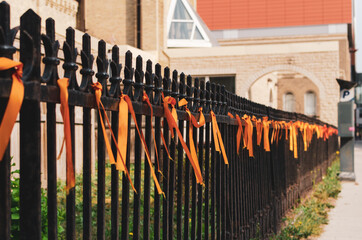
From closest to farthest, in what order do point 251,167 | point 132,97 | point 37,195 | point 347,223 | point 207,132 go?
1. point 37,195
2. point 132,97
3. point 207,132
4. point 251,167
5. point 347,223

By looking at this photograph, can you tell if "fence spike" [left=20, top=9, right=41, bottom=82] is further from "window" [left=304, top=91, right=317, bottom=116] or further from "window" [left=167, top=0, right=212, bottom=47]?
"window" [left=304, top=91, right=317, bottom=116]

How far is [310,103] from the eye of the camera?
1943 inches

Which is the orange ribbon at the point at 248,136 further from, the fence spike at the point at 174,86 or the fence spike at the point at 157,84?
the fence spike at the point at 157,84

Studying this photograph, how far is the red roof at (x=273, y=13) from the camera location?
50.5m

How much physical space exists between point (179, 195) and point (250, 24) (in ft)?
164

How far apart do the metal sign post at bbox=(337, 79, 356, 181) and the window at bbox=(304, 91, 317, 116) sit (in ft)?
120

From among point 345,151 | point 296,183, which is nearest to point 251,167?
point 296,183

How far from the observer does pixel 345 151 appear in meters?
13.1

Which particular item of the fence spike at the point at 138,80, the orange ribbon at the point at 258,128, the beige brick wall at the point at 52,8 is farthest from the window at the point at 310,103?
the fence spike at the point at 138,80

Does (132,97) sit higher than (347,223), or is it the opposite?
(132,97)

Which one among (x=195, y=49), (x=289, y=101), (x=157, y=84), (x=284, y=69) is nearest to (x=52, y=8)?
(x=195, y=49)

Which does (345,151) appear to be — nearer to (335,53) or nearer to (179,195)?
(179,195)

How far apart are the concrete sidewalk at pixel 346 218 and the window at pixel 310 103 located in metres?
39.2

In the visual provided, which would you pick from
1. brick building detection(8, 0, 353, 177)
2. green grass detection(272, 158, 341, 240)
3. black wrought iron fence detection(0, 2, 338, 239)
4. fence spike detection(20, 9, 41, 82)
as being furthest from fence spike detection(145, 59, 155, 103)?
brick building detection(8, 0, 353, 177)
